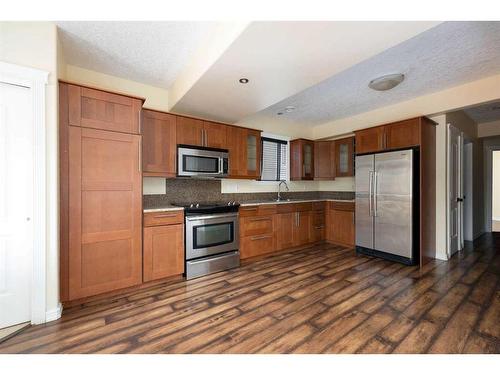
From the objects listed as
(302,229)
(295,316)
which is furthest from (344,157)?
(295,316)

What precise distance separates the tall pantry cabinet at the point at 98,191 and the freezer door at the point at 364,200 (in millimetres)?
3397

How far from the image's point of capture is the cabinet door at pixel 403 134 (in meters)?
3.27

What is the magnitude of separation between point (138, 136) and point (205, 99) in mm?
958

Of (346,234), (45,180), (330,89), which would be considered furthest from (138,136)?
(346,234)

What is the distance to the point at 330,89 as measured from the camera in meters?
3.25

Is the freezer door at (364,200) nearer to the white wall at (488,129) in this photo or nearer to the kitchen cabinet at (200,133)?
the kitchen cabinet at (200,133)

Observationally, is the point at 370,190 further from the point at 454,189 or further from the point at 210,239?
the point at 210,239

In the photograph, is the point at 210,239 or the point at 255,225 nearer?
the point at 210,239

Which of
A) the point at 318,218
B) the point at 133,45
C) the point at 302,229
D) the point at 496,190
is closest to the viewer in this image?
the point at 133,45

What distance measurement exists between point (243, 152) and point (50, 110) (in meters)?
2.45

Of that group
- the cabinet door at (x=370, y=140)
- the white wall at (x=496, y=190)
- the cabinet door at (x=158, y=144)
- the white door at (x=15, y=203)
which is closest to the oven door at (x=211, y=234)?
the cabinet door at (x=158, y=144)

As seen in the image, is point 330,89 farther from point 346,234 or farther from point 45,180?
point 45,180

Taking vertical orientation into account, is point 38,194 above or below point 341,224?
above

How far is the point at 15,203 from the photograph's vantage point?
1868 mm
